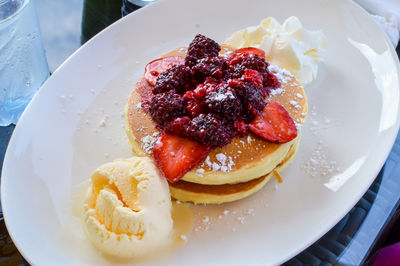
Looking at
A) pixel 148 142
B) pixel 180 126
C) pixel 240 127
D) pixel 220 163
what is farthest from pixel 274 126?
pixel 148 142

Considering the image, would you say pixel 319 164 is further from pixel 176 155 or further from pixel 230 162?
pixel 176 155

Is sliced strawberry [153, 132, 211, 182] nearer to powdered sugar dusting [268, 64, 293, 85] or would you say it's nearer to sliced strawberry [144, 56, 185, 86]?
sliced strawberry [144, 56, 185, 86]

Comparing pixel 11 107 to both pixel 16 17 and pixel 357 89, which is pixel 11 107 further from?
pixel 357 89

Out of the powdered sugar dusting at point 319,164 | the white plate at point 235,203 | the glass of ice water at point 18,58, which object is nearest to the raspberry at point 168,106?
the white plate at point 235,203

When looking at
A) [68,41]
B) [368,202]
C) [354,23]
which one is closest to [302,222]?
[368,202]

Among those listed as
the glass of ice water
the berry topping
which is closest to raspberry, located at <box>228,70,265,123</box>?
the berry topping

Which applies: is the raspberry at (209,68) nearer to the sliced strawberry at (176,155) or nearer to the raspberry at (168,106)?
the raspberry at (168,106)
